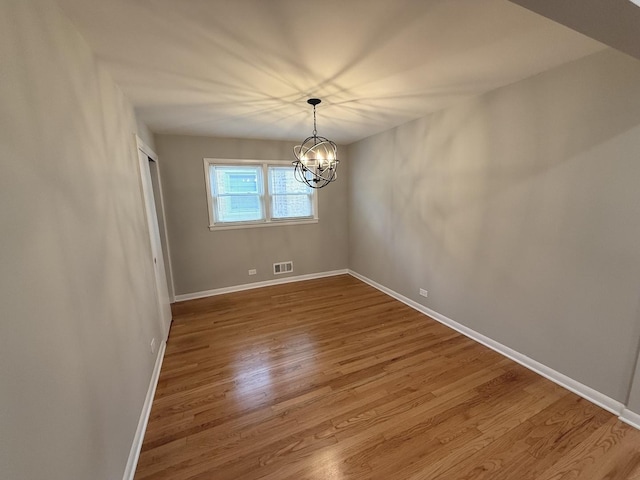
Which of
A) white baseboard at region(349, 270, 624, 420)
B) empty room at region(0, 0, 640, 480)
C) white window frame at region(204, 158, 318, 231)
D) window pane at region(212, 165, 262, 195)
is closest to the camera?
empty room at region(0, 0, 640, 480)

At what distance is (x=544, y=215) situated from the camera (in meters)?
2.21

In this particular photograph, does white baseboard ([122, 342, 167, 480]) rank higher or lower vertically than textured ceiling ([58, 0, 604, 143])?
lower

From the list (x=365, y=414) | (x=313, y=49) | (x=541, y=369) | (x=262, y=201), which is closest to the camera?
(x=313, y=49)

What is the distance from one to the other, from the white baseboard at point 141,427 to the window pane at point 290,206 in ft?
9.13

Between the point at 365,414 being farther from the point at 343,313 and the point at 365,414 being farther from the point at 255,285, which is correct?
the point at 255,285

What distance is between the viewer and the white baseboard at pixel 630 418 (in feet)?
5.83

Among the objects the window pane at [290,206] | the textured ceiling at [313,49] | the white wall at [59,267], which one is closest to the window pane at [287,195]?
the window pane at [290,206]

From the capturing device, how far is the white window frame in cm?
412

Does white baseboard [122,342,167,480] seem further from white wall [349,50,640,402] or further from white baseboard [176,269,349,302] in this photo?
white wall [349,50,640,402]

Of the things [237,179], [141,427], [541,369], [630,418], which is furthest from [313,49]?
[630,418]

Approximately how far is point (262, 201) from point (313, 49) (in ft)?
9.87

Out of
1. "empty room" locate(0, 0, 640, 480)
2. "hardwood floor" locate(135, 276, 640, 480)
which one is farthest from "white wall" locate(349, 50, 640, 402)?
"hardwood floor" locate(135, 276, 640, 480)

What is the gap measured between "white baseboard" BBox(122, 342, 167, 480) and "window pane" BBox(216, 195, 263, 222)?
233 centimetres

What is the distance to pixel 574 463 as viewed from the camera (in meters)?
→ 1.56
